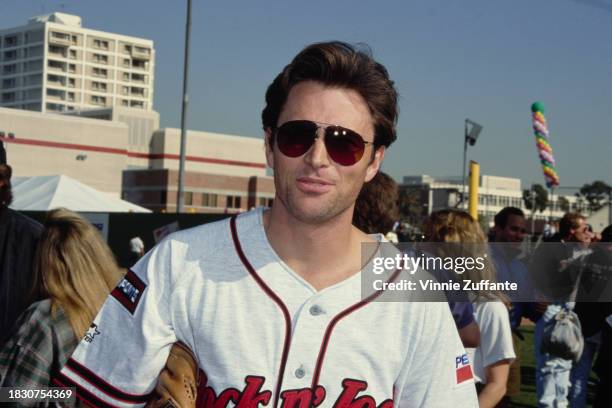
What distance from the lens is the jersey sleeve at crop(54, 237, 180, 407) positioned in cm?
205

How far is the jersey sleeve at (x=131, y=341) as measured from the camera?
2.05 m

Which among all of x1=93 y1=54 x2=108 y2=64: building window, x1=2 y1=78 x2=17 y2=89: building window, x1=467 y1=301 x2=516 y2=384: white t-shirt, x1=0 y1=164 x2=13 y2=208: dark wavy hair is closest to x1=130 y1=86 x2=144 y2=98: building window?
x1=93 y1=54 x2=108 y2=64: building window

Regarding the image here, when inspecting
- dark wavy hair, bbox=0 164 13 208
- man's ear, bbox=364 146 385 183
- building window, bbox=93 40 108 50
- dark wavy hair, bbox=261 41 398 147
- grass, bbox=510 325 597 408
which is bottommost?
grass, bbox=510 325 597 408

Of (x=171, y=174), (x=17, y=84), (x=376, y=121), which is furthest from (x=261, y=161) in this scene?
(x=376, y=121)

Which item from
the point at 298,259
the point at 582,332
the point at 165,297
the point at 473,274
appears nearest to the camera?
the point at 165,297

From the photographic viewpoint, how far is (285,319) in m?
2.15

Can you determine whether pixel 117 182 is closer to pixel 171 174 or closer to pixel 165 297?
pixel 171 174

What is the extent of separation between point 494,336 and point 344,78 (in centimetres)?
292

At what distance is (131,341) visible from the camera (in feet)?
6.76

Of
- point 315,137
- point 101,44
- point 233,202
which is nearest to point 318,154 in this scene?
point 315,137

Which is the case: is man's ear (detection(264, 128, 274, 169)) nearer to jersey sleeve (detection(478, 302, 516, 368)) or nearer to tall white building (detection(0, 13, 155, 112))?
jersey sleeve (detection(478, 302, 516, 368))

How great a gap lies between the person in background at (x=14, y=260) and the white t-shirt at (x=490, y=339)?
2.49 meters

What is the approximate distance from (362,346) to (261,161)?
290ft

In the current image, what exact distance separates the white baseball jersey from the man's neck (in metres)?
0.04
